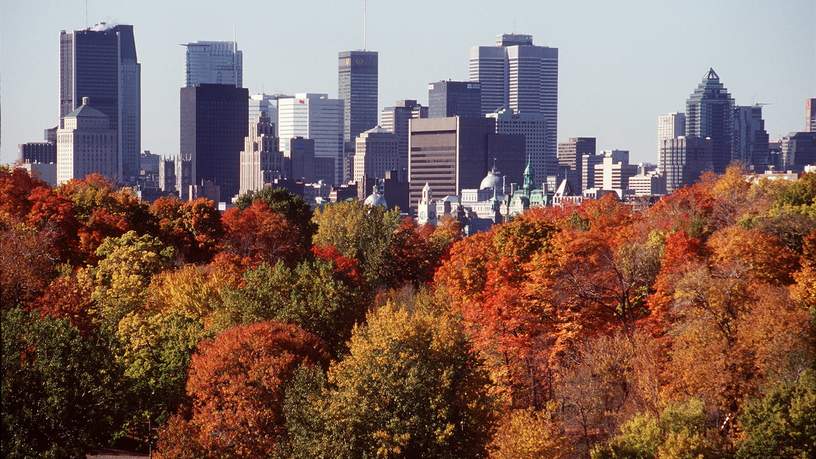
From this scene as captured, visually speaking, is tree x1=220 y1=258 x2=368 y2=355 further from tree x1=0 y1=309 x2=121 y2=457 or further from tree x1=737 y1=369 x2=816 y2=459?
tree x1=737 y1=369 x2=816 y2=459

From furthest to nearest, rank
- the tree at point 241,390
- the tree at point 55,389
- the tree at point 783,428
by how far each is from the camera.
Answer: the tree at point 241,390
the tree at point 783,428
the tree at point 55,389

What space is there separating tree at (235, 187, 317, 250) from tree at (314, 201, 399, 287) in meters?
1.62

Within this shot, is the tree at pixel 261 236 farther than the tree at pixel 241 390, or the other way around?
the tree at pixel 261 236

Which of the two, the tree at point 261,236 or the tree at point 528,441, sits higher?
the tree at point 261,236

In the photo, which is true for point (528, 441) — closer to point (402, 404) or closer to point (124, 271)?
point (402, 404)

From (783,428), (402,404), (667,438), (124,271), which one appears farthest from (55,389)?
(124,271)

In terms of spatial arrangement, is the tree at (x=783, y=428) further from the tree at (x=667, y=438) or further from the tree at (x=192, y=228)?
the tree at (x=192, y=228)

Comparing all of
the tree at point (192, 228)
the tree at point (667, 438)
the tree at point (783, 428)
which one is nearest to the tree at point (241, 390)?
the tree at point (667, 438)

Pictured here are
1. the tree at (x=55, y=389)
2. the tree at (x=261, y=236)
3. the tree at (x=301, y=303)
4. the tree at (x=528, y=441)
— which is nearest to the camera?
the tree at (x=55, y=389)

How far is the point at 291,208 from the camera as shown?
317 ft

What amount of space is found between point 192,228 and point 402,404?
126ft

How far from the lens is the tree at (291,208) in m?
94.6

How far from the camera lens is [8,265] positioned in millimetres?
61000

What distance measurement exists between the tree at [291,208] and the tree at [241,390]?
3658cm
